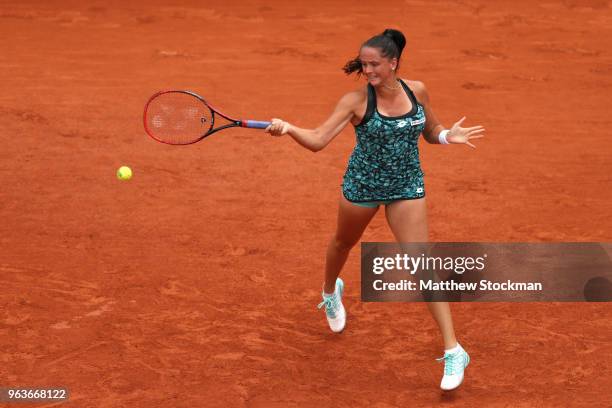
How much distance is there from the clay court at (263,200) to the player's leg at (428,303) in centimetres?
17

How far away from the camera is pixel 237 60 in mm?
12391

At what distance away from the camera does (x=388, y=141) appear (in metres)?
5.75

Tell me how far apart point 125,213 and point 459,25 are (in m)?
7.08

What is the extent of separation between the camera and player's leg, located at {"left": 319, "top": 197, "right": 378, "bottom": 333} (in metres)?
6.07

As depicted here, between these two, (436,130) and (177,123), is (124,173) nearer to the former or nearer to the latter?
(177,123)

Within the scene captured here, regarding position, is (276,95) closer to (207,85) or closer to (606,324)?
(207,85)

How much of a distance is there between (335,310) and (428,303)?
1.00 m

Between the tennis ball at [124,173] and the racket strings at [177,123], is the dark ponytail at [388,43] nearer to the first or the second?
the racket strings at [177,123]

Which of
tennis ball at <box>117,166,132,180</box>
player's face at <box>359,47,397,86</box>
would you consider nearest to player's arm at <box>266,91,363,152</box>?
player's face at <box>359,47,397,86</box>

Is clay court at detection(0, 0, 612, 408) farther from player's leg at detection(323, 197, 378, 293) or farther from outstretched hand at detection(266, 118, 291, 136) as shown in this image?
outstretched hand at detection(266, 118, 291, 136)

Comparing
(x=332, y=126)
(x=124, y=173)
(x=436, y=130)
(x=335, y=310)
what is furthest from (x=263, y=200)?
(x=332, y=126)

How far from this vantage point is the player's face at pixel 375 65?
5.59 m

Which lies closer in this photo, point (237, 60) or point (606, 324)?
point (606, 324)

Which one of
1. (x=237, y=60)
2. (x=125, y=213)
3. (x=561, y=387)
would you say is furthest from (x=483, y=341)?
(x=237, y=60)
